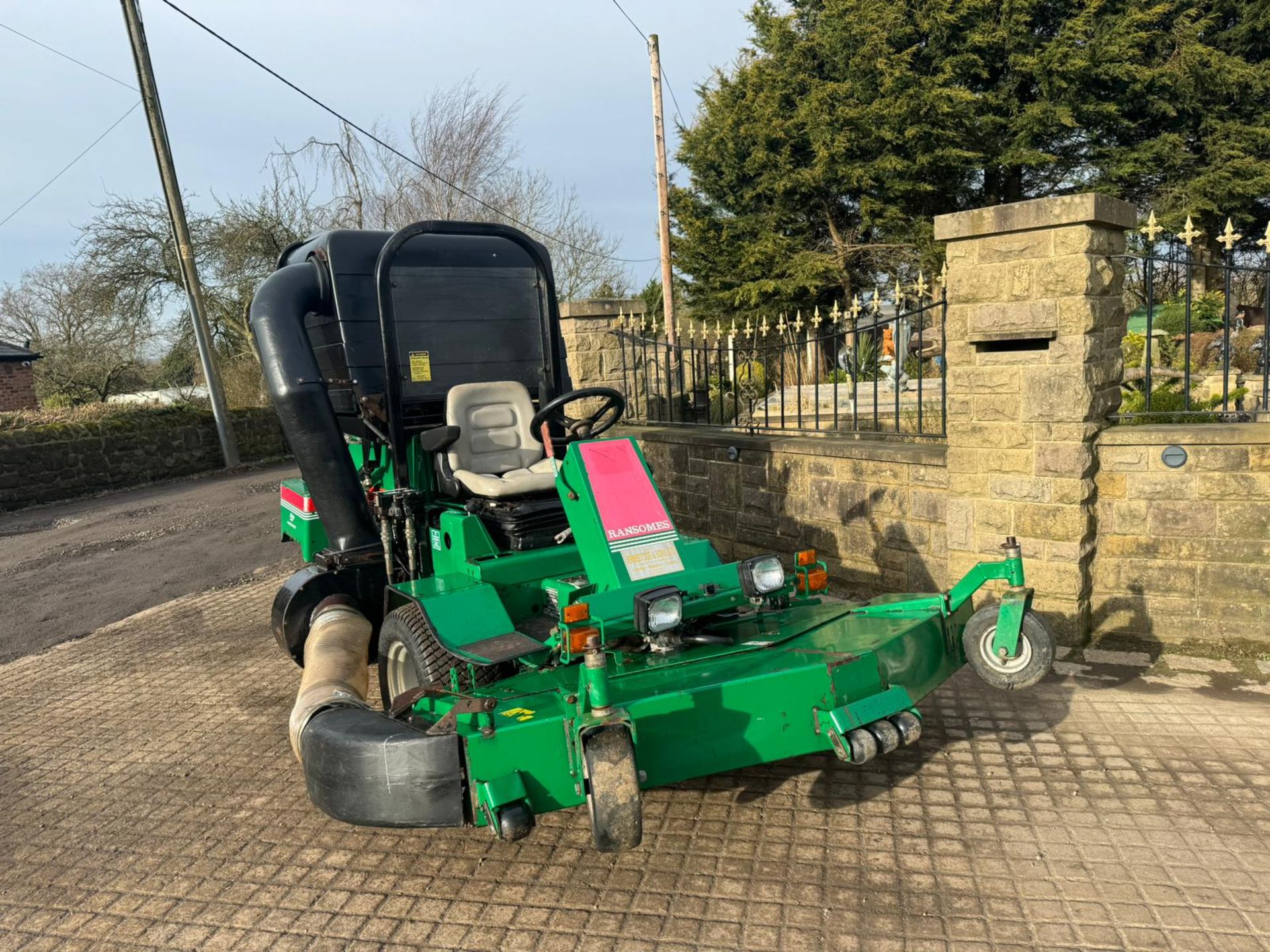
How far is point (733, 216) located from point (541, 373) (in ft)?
66.4

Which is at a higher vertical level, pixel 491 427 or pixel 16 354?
pixel 16 354

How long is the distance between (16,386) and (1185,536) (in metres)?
25.9

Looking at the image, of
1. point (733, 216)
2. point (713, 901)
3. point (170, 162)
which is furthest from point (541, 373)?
point (733, 216)

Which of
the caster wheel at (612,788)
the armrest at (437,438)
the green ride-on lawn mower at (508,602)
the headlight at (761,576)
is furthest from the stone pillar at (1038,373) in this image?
the caster wheel at (612,788)

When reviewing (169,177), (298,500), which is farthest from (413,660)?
(169,177)

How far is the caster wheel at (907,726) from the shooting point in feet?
10.1

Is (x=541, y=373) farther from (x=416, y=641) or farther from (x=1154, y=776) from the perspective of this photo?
(x=1154, y=776)

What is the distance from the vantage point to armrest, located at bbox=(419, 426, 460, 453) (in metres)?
4.57

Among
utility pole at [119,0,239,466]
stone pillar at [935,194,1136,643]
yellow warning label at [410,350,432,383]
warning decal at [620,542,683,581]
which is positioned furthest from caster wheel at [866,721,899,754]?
utility pole at [119,0,239,466]

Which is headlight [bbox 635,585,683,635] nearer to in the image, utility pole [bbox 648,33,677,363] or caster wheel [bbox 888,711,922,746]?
caster wheel [bbox 888,711,922,746]

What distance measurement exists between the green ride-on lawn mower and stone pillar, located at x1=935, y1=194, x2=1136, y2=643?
1.37 metres

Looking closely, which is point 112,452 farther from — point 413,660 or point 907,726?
point 907,726

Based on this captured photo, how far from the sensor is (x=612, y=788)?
8.46 ft

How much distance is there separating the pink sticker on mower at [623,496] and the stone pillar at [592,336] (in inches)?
181
